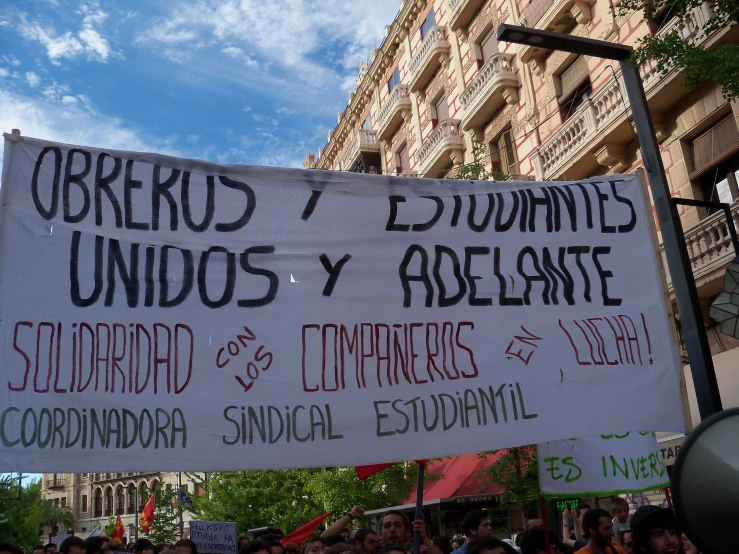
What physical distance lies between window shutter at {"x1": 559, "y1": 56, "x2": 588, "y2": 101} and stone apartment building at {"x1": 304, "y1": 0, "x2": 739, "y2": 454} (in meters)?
0.04

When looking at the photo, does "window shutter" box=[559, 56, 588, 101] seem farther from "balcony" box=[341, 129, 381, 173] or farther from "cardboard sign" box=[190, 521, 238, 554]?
"cardboard sign" box=[190, 521, 238, 554]

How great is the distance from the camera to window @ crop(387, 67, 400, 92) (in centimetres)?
2798

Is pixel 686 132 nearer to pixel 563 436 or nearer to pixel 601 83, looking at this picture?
pixel 601 83

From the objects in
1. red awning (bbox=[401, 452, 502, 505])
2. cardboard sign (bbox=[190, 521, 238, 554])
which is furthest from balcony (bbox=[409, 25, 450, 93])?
cardboard sign (bbox=[190, 521, 238, 554])

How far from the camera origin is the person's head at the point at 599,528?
507cm

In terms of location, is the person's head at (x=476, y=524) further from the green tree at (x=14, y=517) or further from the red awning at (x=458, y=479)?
the green tree at (x=14, y=517)

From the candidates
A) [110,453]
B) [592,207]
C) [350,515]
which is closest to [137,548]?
[350,515]

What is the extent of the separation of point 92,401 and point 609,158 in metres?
13.7

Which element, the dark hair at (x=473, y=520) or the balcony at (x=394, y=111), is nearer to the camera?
the dark hair at (x=473, y=520)

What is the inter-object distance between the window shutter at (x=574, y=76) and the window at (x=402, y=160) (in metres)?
9.29

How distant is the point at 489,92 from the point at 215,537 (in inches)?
567

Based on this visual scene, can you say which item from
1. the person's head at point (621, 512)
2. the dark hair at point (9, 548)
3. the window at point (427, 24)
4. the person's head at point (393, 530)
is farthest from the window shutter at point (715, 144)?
the window at point (427, 24)

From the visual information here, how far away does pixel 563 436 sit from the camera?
363 cm

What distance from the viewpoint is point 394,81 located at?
1116 inches
